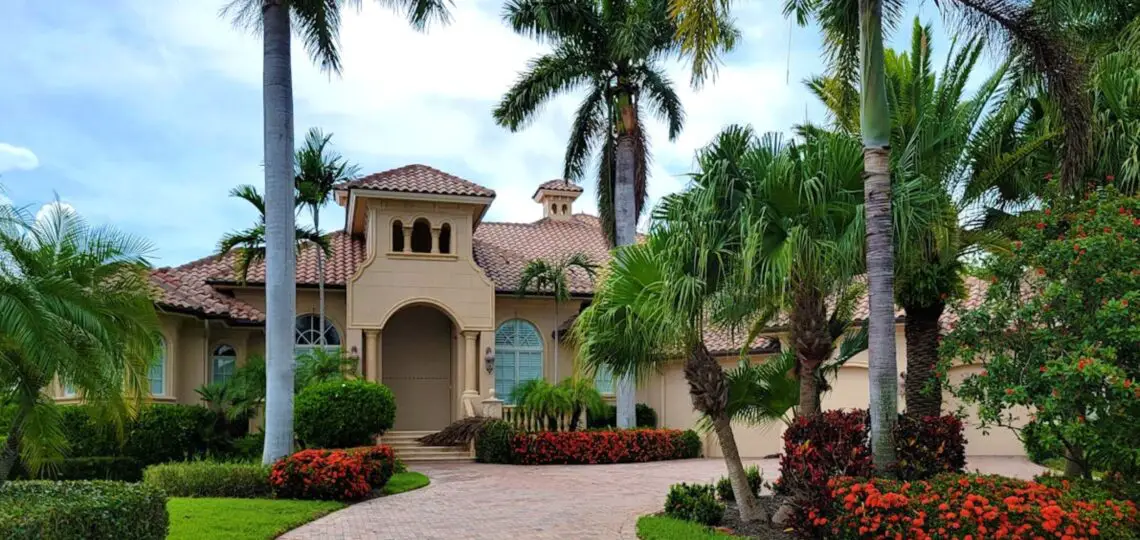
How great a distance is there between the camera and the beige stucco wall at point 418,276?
24.8m

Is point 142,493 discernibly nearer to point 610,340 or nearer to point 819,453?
point 610,340

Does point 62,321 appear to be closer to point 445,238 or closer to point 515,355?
point 445,238

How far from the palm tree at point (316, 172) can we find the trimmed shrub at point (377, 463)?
6.79m

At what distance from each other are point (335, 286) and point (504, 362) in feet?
18.0

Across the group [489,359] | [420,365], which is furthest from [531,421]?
[420,365]

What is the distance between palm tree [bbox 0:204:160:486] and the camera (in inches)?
311

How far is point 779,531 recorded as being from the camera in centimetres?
1105

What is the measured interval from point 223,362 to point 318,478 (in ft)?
36.9

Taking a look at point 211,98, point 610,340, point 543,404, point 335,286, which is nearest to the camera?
point 610,340

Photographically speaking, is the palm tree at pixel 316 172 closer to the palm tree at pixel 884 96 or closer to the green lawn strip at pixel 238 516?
the green lawn strip at pixel 238 516

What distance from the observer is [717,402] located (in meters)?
11.2

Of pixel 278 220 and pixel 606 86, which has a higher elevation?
pixel 606 86

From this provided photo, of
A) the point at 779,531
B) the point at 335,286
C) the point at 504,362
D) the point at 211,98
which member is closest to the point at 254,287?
the point at 335,286

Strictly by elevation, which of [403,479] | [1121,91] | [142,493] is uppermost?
[1121,91]
